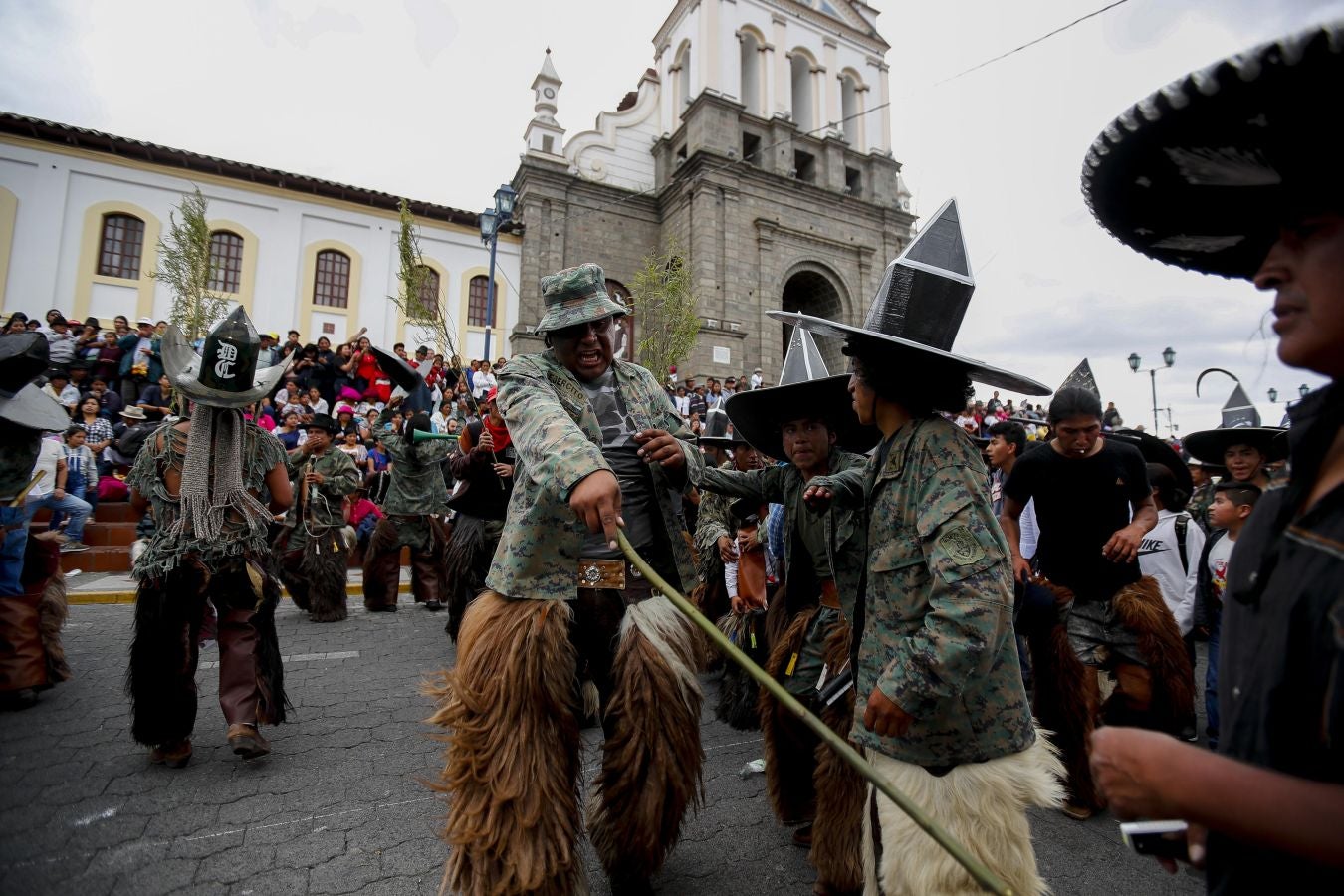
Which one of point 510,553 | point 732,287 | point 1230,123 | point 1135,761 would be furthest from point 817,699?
point 732,287

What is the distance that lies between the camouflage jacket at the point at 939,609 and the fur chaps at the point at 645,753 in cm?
72

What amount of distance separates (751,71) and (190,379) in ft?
98.1

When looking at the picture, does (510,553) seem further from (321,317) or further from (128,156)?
(128,156)

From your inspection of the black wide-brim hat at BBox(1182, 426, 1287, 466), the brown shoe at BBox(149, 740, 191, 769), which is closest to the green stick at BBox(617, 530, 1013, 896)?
the brown shoe at BBox(149, 740, 191, 769)

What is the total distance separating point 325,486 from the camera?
26.8 ft

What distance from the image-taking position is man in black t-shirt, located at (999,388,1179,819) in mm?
3714

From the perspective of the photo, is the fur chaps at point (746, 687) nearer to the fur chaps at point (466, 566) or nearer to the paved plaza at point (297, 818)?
the paved plaza at point (297, 818)

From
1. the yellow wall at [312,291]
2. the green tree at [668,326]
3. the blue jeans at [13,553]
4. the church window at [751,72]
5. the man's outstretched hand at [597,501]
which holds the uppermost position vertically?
the church window at [751,72]

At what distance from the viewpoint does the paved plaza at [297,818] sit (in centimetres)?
286

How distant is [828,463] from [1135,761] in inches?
91.6

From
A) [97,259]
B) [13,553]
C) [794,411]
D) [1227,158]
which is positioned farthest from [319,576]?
[97,259]

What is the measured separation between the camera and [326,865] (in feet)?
9.57

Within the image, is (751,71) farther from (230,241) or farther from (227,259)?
(227,259)

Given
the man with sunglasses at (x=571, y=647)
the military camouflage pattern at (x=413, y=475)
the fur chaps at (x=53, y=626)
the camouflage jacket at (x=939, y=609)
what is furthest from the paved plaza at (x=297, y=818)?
the military camouflage pattern at (x=413, y=475)
